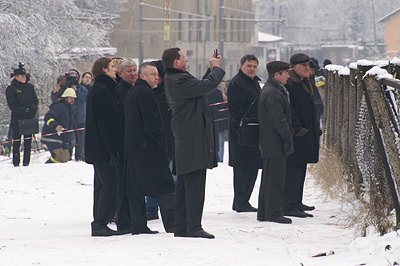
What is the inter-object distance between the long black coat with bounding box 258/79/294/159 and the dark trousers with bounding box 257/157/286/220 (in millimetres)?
116

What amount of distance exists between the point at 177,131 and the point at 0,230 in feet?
8.72

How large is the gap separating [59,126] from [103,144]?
7955 mm

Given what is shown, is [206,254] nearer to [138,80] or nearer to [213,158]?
[213,158]

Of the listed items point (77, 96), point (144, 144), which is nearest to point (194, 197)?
point (144, 144)

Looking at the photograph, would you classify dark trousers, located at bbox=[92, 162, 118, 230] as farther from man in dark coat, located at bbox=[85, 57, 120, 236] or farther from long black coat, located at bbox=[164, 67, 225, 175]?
long black coat, located at bbox=[164, 67, 225, 175]

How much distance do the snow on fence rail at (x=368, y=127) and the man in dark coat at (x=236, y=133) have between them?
4.08 feet

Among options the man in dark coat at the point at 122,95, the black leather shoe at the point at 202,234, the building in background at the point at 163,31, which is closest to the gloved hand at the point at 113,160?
the man in dark coat at the point at 122,95

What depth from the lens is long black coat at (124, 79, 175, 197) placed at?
7.74 metres

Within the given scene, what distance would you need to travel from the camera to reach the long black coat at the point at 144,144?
7.74 m

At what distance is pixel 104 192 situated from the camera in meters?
7.98

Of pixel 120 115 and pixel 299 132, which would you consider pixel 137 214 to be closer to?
pixel 120 115

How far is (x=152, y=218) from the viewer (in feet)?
30.6

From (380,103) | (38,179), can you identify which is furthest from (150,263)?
(38,179)

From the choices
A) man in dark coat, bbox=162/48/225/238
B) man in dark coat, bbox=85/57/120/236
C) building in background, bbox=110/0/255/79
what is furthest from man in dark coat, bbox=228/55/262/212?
building in background, bbox=110/0/255/79
